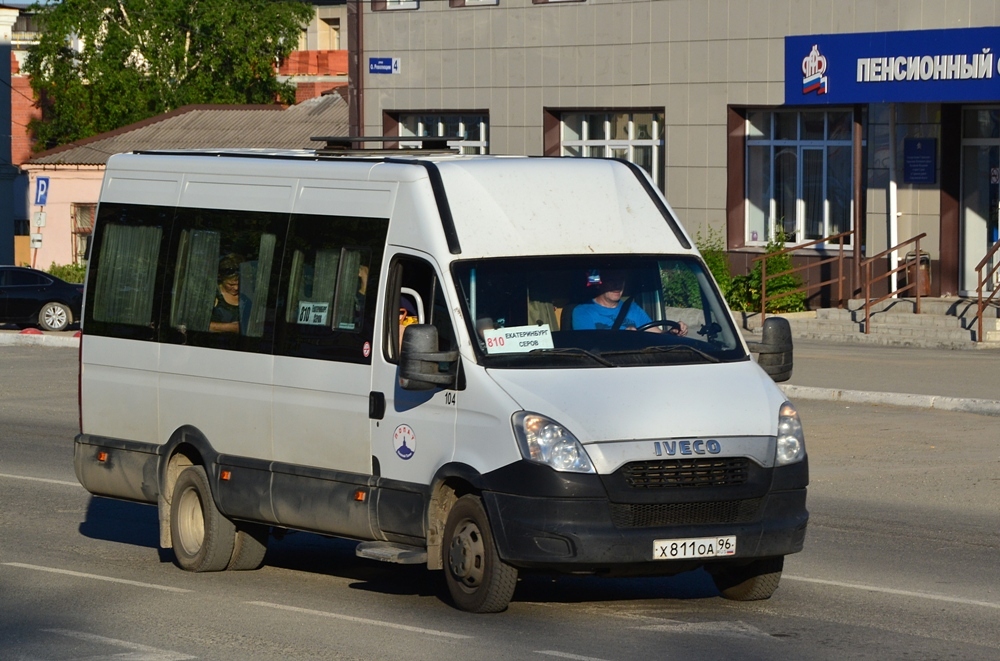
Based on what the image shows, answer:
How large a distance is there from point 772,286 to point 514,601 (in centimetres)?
1890

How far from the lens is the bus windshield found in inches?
349

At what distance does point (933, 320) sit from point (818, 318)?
216 cm

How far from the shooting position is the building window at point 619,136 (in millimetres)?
30562

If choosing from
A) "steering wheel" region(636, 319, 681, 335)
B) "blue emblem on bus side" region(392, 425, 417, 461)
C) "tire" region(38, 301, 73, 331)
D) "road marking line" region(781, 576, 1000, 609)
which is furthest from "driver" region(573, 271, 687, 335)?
"tire" region(38, 301, 73, 331)

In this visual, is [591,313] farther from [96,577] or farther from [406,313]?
[96,577]

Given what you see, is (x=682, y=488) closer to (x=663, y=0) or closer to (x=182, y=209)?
(x=182, y=209)

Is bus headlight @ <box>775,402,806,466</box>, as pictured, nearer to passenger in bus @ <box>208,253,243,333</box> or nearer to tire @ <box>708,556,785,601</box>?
tire @ <box>708,556,785,601</box>

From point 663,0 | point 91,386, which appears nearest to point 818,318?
point 663,0

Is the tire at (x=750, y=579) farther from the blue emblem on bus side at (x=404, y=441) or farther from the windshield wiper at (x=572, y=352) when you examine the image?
the blue emblem on bus side at (x=404, y=441)

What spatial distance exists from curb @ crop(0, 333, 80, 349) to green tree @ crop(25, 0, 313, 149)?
36.5 m

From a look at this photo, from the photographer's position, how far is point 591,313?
912 centimetres

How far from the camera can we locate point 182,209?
430 inches

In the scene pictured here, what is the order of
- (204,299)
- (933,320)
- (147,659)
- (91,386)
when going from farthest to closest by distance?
(933,320) → (91,386) → (204,299) → (147,659)

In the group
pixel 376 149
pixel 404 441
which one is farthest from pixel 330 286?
pixel 376 149
